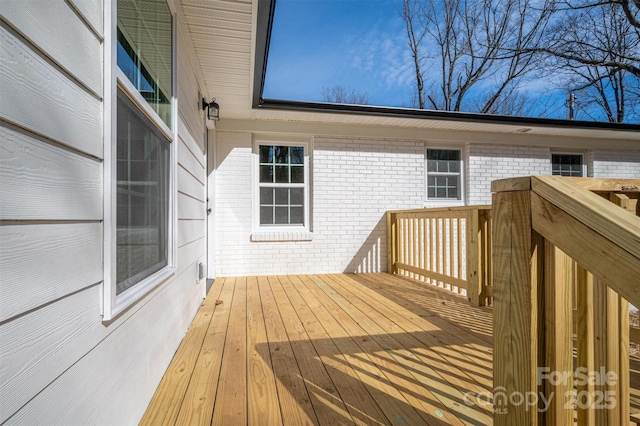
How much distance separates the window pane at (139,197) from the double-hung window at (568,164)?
6.52 metres

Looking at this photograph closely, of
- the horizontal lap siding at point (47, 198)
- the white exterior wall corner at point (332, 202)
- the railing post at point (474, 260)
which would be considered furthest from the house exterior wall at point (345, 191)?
the horizontal lap siding at point (47, 198)

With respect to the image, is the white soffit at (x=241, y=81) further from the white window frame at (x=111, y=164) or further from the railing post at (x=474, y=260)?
the railing post at (x=474, y=260)

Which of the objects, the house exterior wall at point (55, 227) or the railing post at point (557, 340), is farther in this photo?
the railing post at point (557, 340)

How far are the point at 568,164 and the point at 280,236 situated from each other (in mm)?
5548

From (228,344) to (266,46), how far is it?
2.43 metres

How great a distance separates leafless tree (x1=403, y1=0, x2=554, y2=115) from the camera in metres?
6.99

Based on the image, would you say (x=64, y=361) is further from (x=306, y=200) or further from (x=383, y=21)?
(x=383, y=21)

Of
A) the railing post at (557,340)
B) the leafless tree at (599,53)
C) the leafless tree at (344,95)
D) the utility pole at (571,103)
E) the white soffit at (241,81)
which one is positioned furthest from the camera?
the leafless tree at (344,95)

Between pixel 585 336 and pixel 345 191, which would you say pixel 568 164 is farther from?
pixel 585 336

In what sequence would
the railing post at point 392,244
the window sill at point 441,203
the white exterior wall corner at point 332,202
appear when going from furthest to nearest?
the window sill at point 441,203, the railing post at point 392,244, the white exterior wall corner at point 332,202

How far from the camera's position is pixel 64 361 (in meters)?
0.77

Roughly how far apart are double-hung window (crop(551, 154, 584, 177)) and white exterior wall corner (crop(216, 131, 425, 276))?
2.71 m

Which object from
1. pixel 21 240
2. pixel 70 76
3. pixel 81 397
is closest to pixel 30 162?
pixel 21 240

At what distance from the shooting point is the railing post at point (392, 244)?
15.5 feet
